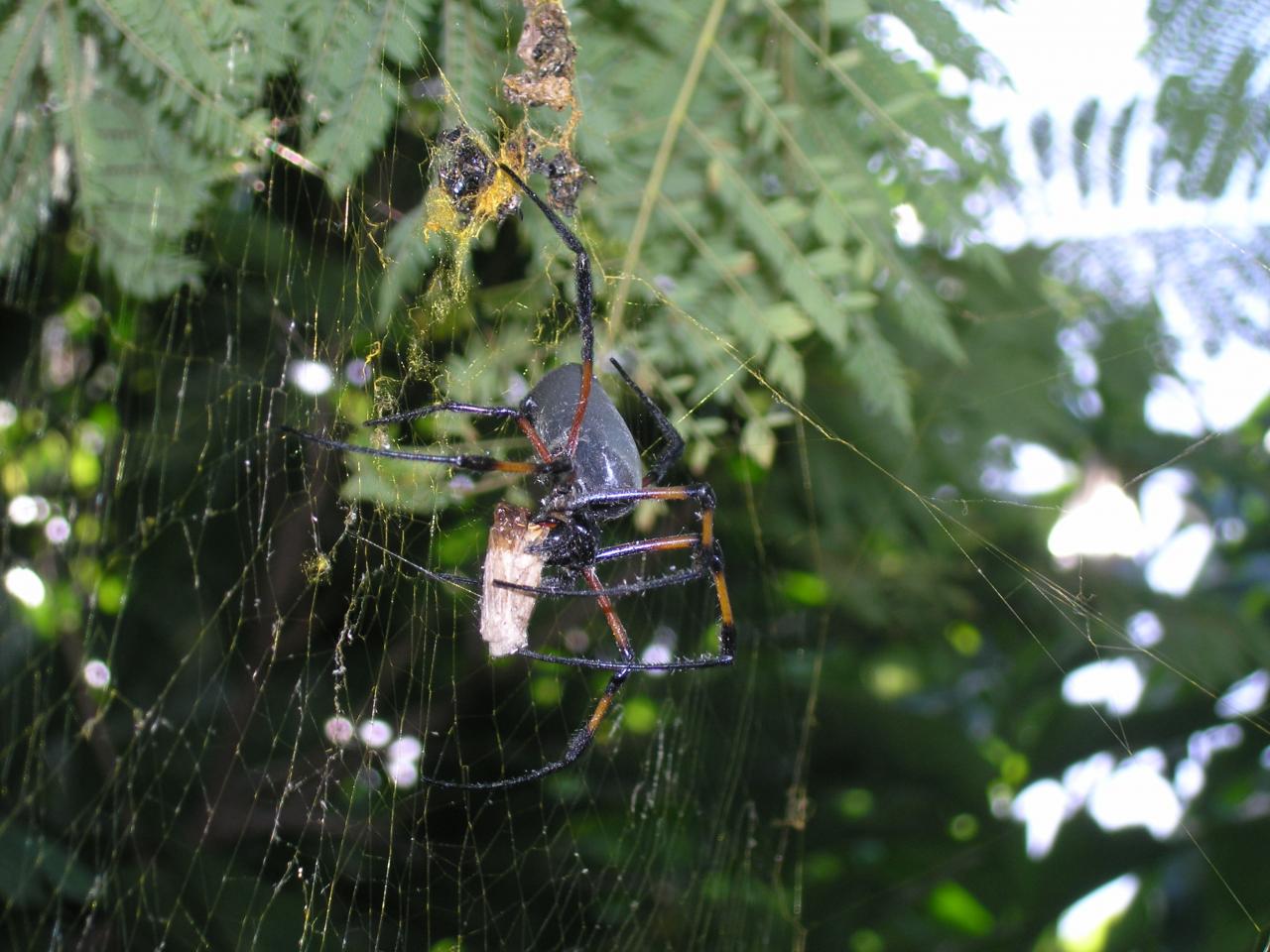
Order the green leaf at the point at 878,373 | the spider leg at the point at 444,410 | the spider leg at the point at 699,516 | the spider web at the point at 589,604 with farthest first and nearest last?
the green leaf at the point at 878,373
the spider web at the point at 589,604
the spider leg at the point at 699,516
the spider leg at the point at 444,410

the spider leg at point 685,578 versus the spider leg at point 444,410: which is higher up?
the spider leg at point 444,410

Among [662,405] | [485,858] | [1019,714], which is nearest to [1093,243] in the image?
[662,405]

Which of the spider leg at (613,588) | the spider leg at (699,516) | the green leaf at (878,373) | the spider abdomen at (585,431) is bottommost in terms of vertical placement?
the spider leg at (613,588)

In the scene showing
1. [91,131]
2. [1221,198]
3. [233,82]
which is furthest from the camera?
[1221,198]

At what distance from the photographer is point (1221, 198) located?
104 inches

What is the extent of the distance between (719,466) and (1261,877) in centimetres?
216

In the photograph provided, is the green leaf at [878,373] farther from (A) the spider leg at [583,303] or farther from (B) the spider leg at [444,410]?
(B) the spider leg at [444,410]

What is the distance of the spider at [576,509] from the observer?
1825mm

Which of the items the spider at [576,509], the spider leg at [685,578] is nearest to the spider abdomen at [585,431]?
the spider at [576,509]

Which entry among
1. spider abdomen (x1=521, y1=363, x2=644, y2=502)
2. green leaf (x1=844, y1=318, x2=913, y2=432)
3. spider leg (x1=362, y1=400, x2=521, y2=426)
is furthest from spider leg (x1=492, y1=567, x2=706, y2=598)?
green leaf (x1=844, y1=318, x2=913, y2=432)

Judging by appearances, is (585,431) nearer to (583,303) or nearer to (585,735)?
(583,303)

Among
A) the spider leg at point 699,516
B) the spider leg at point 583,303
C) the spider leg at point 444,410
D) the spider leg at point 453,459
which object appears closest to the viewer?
the spider leg at point 453,459

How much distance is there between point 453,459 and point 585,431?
0.31 meters

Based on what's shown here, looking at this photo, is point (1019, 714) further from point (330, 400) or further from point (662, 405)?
point (330, 400)
